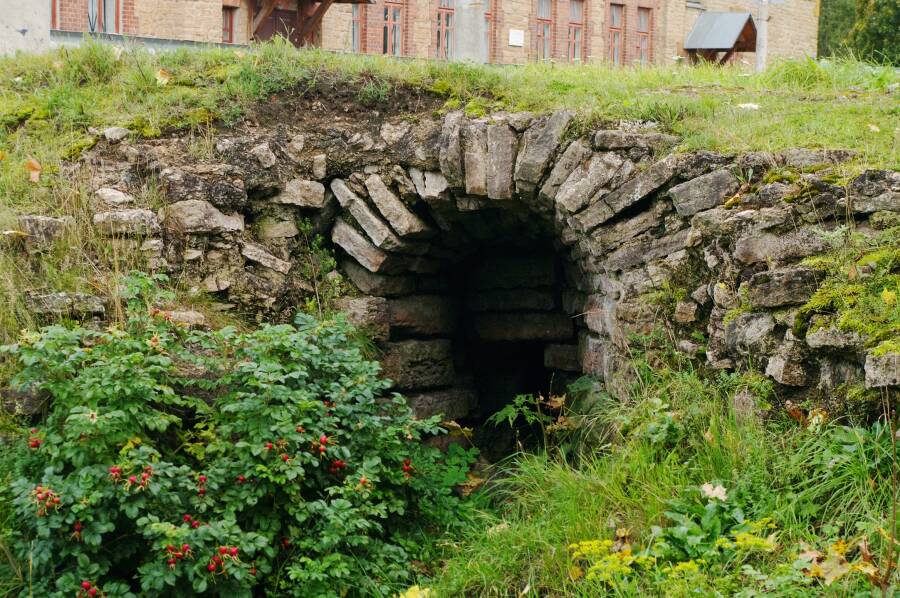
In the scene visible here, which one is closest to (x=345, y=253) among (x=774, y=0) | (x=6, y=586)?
(x=6, y=586)

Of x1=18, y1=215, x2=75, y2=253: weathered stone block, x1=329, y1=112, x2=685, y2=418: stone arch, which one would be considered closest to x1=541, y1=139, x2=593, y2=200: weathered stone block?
x1=329, y1=112, x2=685, y2=418: stone arch

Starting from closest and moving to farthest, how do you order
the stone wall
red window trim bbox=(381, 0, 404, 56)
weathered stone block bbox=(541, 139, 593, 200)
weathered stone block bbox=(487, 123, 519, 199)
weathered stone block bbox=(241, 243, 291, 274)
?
the stone wall
weathered stone block bbox=(541, 139, 593, 200)
weathered stone block bbox=(487, 123, 519, 199)
weathered stone block bbox=(241, 243, 291, 274)
red window trim bbox=(381, 0, 404, 56)

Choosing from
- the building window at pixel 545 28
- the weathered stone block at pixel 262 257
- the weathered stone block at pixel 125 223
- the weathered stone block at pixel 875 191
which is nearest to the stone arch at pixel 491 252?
the weathered stone block at pixel 262 257

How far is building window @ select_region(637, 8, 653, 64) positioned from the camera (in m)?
24.2

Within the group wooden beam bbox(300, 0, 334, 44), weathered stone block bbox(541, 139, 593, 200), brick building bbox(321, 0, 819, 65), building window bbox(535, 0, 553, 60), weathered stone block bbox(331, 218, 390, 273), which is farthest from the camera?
building window bbox(535, 0, 553, 60)

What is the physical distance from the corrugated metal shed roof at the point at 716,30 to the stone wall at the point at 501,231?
17.5 metres

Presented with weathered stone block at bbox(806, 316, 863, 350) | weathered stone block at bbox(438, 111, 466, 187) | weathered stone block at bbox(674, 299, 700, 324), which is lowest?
weathered stone block at bbox(674, 299, 700, 324)

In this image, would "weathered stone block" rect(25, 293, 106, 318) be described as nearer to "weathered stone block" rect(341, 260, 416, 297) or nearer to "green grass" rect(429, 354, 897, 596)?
"weathered stone block" rect(341, 260, 416, 297)

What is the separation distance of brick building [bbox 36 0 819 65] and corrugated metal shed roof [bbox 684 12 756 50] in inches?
8.7

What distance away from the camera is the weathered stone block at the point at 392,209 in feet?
22.1

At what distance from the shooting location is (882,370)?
3.76 meters

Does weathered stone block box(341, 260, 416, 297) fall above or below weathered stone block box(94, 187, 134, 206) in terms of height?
below

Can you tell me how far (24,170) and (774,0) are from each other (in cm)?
1922

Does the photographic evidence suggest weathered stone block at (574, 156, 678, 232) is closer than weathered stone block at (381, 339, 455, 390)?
Yes
